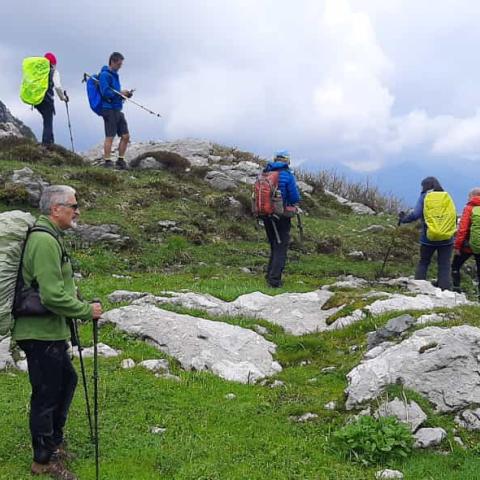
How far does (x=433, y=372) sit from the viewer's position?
8141 mm

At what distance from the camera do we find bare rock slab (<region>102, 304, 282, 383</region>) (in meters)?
9.81

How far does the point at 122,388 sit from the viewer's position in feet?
27.9

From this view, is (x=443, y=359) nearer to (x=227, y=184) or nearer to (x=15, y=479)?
(x=15, y=479)

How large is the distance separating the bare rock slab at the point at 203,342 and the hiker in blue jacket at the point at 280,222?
4282 mm

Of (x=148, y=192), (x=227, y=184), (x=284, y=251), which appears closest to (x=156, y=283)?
(x=284, y=251)

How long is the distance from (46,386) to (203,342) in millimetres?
4460

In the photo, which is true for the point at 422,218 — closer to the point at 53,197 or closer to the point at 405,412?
the point at 405,412

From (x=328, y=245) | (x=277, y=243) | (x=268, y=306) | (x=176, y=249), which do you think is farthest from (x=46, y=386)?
(x=328, y=245)

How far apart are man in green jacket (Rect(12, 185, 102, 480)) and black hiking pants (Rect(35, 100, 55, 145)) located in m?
17.8

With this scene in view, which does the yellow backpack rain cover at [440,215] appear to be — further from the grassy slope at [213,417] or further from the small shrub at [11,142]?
the small shrub at [11,142]

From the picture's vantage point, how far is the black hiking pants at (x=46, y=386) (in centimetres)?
602

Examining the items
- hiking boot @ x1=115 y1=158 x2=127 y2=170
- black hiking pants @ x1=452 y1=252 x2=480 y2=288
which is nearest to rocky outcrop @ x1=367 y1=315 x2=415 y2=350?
black hiking pants @ x1=452 y1=252 x2=480 y2=288

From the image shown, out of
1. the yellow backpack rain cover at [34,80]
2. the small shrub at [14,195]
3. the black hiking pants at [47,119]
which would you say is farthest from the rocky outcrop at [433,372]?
the black hiking pants at [47,119]

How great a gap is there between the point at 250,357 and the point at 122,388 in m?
2.59
